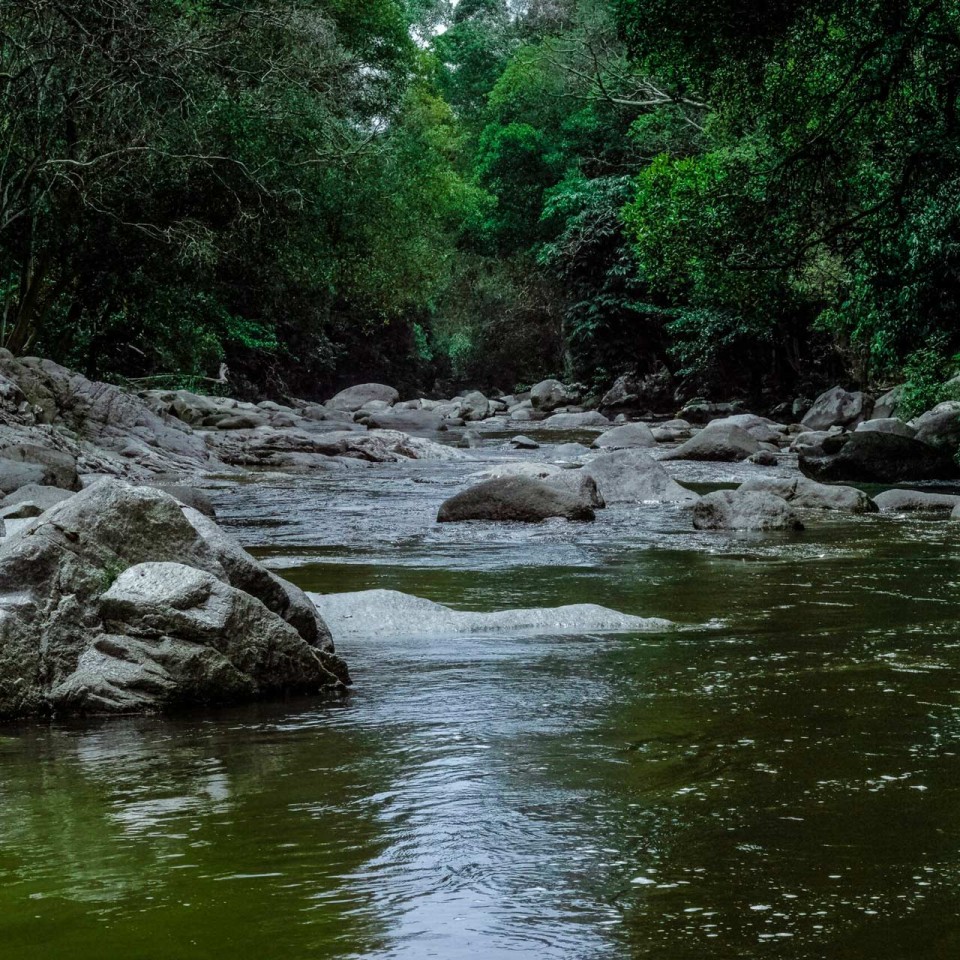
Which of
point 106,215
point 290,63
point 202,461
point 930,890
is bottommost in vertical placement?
point 930,890

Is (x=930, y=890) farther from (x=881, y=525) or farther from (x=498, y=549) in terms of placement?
(x=881, y=525)

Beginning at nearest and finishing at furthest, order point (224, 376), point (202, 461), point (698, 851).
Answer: point (698, 851), point (202, 461), point (224, 376)

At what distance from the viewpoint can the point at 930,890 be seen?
259 cm

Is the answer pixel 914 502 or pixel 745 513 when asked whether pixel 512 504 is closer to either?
pixel 745 513

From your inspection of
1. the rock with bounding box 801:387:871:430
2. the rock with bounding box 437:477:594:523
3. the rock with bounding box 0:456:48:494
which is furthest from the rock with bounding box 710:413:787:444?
the rock with bounding box 0:456:48:494

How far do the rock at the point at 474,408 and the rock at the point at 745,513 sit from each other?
85.7 ft

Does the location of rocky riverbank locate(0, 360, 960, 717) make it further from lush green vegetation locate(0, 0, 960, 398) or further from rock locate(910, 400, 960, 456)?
lush green vegetation locate(0, 0, 960, 398)

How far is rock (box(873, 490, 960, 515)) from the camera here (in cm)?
1262

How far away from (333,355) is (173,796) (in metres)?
40.8

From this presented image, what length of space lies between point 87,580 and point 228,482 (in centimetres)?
1264

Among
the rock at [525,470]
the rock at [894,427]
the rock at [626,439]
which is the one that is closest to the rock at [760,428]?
the rock at [626,439]

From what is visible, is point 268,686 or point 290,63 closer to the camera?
point 268,686

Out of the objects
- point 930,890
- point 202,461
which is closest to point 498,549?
point 930,890

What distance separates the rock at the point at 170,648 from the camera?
14.5ft
